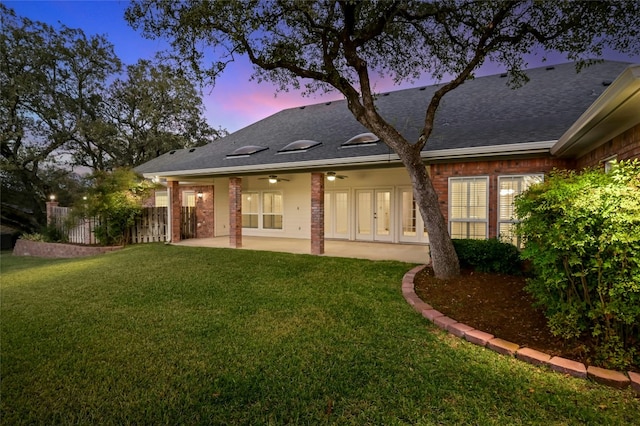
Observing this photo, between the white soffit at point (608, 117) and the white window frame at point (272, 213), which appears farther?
the white window frame at point (272, 213)

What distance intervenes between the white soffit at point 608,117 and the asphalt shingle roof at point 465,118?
104cm

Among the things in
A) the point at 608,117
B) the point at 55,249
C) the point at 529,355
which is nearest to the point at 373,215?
the point at 608,117

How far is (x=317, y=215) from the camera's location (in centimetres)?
921

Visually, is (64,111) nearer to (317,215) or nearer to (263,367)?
(317,215)

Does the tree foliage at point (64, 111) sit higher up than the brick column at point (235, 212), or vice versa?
the tree foliage at point (64, 111)

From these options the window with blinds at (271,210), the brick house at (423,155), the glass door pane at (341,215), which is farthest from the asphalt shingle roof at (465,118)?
the glass door pane at (341,215)

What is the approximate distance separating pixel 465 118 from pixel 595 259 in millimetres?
6799

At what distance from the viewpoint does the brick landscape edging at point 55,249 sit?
1126 centimetres

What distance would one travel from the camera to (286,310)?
465 centimetres

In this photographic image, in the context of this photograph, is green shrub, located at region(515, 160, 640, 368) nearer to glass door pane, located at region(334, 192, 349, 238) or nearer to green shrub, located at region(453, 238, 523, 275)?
green shrub, located at region(453, 238, 523, 275)

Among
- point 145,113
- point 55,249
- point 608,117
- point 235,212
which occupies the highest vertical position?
point 145,113

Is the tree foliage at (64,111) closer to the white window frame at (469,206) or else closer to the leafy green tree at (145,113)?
the leafy green tree at (145,113)

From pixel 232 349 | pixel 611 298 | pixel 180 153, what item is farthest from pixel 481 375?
pixel 180 153

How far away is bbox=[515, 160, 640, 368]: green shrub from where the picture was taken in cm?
284
